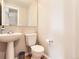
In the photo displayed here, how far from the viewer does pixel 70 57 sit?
1.88 meters

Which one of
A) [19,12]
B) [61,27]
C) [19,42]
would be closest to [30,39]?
[19,42]

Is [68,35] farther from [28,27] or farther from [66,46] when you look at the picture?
[28,27]

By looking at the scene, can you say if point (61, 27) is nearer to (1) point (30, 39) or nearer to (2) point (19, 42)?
(1) point (30, 39)

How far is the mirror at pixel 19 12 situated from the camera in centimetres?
234

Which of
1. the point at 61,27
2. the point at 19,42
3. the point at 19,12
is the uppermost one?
the point at 19,12

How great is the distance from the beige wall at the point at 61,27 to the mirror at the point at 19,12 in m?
0.41

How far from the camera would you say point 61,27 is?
6.55 feet

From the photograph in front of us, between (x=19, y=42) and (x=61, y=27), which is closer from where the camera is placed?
(x=61, y=27)

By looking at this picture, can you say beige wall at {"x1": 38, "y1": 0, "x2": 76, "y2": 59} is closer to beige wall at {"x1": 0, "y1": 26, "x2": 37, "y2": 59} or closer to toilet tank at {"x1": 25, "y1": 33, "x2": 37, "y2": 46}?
toilet tank at {"x1": 25, "y1": 33, "x2": 37, "y2": 46}

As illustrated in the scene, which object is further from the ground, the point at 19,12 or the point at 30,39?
the point at 19,12

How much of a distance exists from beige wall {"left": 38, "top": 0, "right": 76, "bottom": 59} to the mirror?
0.41 meters

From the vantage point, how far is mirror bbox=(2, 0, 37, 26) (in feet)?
7.66

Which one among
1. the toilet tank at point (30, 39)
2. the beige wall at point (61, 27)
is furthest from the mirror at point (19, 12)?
the beige wall at point (61, 27)

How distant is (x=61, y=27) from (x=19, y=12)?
3.79ft
